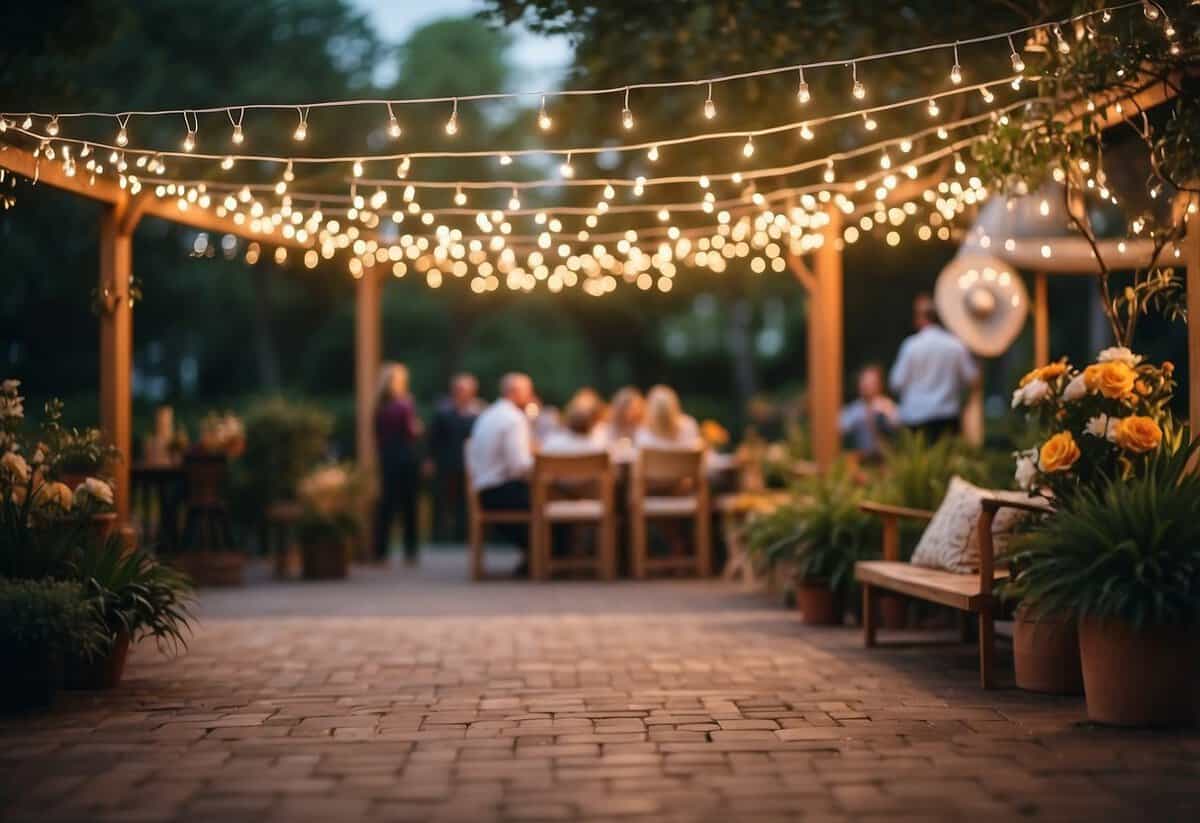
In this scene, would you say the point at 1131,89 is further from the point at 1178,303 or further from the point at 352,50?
Result: the point at 352,50

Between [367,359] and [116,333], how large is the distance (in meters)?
4.68

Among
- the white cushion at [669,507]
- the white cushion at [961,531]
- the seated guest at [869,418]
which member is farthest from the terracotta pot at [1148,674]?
the seated guest at [869,418]

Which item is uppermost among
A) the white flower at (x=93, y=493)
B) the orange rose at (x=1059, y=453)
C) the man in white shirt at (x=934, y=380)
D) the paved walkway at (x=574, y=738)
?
the man in white shirt at (x=934, y=380)

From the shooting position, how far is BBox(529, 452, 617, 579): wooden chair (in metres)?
10.9

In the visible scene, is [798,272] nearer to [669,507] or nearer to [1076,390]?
[669,507]

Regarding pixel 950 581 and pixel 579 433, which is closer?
pixel 950 581

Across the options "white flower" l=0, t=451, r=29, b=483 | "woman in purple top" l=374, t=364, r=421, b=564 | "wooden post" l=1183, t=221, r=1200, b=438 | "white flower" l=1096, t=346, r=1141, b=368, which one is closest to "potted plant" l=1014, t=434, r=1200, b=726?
"white flower" l=1096, t=346, r=1141, b=368

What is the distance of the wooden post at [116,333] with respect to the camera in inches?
323

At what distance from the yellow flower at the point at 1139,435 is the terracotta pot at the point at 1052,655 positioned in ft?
2.29

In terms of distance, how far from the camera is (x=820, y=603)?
8.00m

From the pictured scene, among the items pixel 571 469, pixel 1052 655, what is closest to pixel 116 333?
pixel 571 469

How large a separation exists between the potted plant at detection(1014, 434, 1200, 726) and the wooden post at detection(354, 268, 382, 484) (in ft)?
28.1

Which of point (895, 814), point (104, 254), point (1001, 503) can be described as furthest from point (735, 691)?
point (104, 254)

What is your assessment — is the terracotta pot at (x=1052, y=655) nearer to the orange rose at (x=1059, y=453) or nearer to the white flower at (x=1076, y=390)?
the orange rose at (x=1059, y=453)
